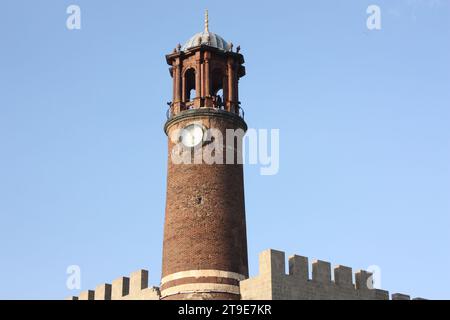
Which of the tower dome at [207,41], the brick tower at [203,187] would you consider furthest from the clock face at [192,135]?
the tower dome at [207,41]

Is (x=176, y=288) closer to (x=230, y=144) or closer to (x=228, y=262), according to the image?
(x=228, y=262)

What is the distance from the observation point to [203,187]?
41969mm

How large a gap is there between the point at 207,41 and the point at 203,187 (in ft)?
29.8

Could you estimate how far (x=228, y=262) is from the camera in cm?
4075

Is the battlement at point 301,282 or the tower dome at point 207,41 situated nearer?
the battlement at point 301,282

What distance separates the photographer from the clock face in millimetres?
42969

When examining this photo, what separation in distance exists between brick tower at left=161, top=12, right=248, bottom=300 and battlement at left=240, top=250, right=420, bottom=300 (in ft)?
6.35

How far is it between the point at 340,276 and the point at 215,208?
7060 millimetres

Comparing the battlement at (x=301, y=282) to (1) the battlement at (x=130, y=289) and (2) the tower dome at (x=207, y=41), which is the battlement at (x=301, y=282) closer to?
(1) the battlement at (x=130, y=289)

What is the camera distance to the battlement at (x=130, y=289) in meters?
42.0

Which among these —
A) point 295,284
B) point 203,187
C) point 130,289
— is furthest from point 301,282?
point 130,289

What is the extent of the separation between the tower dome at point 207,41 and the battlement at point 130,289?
12.9 meters

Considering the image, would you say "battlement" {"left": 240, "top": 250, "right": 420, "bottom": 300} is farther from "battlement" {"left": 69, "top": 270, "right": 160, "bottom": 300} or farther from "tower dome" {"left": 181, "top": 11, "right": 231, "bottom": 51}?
"tower dome" {"left": 181, "top": 11, "right": 231, "bottom": 51}

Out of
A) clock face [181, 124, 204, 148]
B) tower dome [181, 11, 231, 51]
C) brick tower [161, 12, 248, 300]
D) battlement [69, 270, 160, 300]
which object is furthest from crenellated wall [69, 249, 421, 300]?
tower dome [181, 11, 231, 51]
